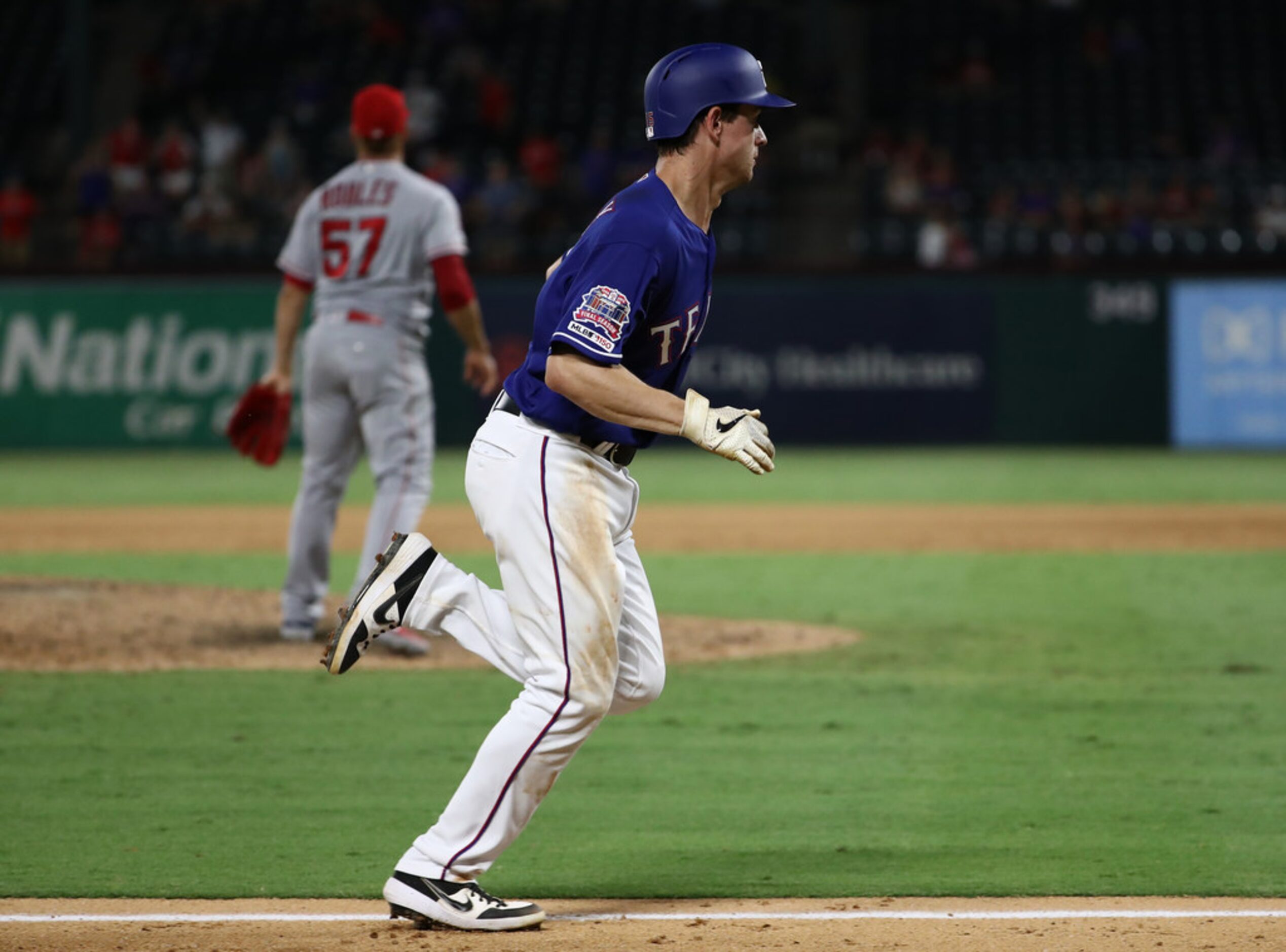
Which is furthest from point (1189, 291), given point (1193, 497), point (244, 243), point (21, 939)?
point (21, 939)

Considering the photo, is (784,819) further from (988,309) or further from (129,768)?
(988,309)

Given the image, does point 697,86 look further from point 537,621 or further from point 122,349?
point 122,349

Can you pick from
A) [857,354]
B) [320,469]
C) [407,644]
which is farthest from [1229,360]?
[320,469]

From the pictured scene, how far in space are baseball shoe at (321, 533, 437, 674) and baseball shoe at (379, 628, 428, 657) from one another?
12.2ft

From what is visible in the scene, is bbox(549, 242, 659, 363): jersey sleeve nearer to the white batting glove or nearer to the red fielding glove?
the white batting glove

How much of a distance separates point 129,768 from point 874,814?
2.39 m

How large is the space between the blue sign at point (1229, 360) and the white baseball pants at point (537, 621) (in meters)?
17.0

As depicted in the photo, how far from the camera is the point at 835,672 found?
759 cm

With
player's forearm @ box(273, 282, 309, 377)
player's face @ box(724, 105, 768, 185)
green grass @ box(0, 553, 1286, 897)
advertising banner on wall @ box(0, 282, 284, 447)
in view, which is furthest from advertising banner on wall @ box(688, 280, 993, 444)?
player's face @ box(724, 105, 768, 185)

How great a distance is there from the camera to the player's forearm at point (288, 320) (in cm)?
760

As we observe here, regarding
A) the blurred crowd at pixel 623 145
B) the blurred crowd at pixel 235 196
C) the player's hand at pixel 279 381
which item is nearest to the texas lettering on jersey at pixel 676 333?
the player's hand at pixel 279 381

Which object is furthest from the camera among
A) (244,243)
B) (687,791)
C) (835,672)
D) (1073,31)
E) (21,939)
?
(1073,31)

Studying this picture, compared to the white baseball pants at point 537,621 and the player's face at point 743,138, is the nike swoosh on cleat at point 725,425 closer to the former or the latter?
the white baseball pants at point 537,621

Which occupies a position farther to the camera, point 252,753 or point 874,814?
point 252,753
